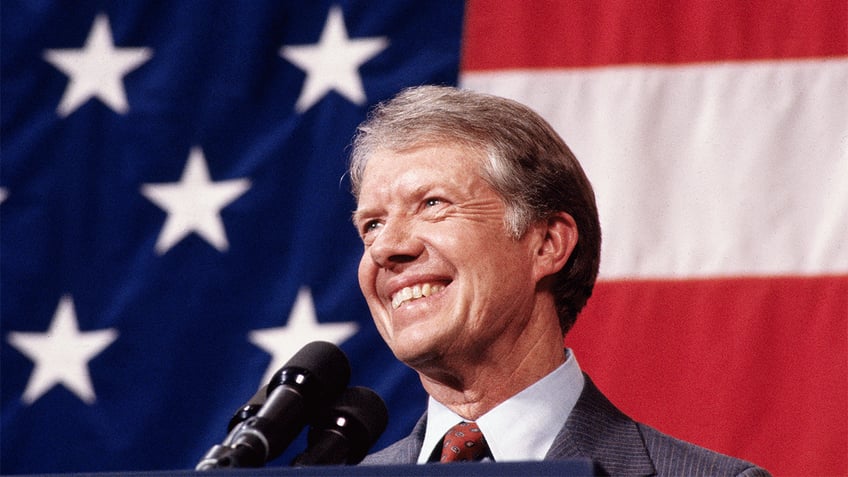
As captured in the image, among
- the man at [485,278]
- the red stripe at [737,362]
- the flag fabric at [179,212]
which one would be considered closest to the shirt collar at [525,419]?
the man at [485,278]

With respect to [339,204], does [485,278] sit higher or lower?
lower

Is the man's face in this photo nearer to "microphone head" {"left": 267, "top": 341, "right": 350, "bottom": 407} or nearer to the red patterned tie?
the red patterned tie

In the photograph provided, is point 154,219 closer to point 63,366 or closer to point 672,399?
point 63,366

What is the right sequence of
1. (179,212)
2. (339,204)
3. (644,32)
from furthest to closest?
(179,212), (339,204), (644,32)

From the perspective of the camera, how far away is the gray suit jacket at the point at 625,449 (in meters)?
1.60

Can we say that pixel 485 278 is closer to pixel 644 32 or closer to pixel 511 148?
pixel 511 148

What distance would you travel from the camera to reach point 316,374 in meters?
1.26

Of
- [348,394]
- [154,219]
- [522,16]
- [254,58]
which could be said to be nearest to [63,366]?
[154,219]

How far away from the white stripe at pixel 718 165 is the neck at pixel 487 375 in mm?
716

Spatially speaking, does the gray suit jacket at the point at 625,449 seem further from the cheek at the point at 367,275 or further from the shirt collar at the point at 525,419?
the cheek at the point at 367,275

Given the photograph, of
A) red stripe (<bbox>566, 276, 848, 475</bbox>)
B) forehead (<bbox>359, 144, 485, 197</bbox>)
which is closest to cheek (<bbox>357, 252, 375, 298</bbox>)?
forehead (<bbox>359, 144, 485, 197</bbox>)

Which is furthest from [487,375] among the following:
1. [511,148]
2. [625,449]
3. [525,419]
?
[511,148]

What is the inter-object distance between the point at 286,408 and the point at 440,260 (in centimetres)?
53

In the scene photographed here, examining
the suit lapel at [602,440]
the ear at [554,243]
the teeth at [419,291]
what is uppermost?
the teeth at [419,291]
